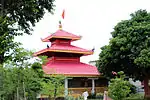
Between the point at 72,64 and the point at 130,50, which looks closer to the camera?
the point at 130,50

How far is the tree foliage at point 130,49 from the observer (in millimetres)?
24703

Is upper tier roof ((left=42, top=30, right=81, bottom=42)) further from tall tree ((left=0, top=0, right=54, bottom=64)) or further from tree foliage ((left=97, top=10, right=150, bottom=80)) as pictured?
tall tree ((left=0, top=0, right=54, bottom=64))

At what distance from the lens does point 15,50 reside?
13875 mm

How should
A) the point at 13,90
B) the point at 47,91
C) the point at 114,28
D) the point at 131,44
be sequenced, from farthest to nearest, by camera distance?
the point at 114,28 < the point at 131,44 < the point at 47,91 < the point at 13,90

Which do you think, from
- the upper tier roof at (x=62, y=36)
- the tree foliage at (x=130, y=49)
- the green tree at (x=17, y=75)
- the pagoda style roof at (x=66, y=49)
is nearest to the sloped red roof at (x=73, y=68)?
the pagoda style roof at (x=66, y=49)

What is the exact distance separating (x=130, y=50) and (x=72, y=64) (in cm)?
747

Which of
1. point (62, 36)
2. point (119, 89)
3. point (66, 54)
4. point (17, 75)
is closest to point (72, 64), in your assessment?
point (66, 54)

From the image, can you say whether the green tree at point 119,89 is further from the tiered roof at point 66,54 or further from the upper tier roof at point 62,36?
the upper tier roof at point 62,36

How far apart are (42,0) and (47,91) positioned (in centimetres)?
497

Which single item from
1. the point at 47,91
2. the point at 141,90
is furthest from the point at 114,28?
the point at 47,91

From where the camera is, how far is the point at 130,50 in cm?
2561

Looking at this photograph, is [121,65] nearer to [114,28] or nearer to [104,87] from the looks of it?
[114,28]

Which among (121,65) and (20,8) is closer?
(20,8)

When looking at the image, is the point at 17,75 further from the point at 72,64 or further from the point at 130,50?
the point at 72,64
